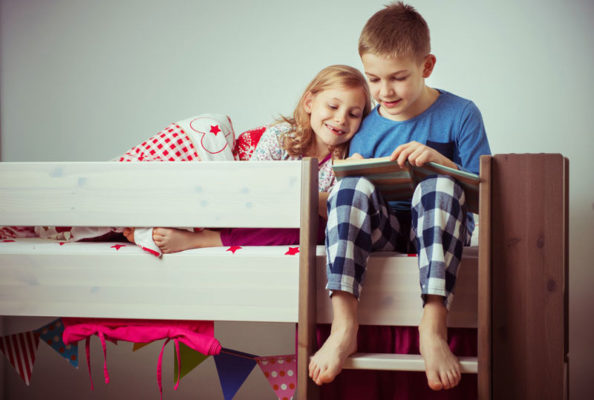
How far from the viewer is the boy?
0.95 m

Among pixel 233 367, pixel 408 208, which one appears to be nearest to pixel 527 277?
pixel 408 208

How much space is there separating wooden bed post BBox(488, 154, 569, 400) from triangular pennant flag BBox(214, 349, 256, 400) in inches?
21.8

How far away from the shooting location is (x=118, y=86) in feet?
6.62

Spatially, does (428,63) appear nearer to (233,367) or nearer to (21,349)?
(233,367)

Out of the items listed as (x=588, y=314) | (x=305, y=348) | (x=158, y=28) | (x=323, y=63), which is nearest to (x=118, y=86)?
(x=158, y=28)

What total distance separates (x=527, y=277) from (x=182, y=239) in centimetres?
70

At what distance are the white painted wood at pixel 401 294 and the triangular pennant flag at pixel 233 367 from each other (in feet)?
1.13

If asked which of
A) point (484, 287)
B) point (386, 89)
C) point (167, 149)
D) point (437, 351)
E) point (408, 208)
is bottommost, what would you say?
point (437, 351)

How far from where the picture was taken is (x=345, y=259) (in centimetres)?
99

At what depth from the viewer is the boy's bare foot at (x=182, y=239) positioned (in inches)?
44.4

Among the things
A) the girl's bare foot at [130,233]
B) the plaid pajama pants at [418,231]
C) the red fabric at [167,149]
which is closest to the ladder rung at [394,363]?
the plaid pajama pants at [418,231]

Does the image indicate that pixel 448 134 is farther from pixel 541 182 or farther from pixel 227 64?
pixel 227 64

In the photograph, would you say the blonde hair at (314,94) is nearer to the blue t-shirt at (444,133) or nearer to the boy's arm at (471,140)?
the blue t-shirt at (444,133)

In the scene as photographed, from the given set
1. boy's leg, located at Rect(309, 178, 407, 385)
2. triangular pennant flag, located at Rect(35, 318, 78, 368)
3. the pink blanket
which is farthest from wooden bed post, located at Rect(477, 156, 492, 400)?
triangular pennant flag, located at Rect(35, 318, 78, 368)
